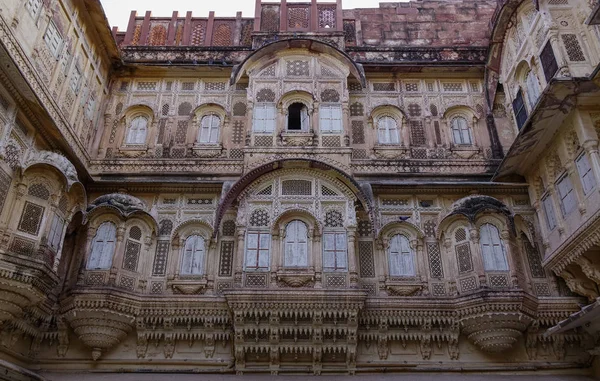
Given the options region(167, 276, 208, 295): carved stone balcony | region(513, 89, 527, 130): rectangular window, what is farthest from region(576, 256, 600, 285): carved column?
region(167, 276, 208, 295): carved stone balcony

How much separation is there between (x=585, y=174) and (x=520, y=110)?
9.65ft

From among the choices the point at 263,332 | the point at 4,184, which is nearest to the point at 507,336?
the point at 263,332

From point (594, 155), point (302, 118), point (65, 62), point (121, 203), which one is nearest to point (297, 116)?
point (302, 118)

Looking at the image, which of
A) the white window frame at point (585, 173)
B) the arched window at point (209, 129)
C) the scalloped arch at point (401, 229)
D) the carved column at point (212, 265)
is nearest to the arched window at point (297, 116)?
the arched window at point (209, 129)

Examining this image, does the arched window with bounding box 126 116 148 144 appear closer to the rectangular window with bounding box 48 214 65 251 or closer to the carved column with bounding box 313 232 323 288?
the rectangular window with bounding box 48 214 65 251

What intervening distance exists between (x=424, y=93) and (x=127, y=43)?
8297 millimetres

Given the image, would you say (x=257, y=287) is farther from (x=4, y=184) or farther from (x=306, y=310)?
(x=4, y=184)

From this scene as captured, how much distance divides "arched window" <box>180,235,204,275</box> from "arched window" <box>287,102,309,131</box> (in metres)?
3.60

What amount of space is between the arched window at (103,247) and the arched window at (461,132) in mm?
8340

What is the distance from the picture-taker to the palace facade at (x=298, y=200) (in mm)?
9930

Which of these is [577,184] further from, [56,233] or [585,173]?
[56,233]

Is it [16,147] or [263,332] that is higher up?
[16,147]

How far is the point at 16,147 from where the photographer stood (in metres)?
9.66

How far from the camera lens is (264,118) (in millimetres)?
12734
